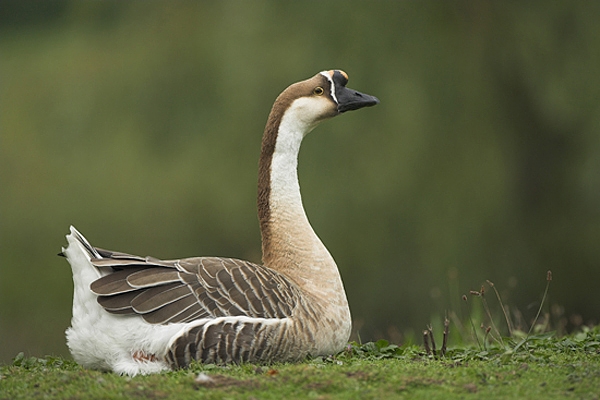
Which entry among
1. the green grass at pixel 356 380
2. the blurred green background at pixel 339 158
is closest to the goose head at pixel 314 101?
the green grass at pixel 356 380

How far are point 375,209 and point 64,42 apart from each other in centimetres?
581

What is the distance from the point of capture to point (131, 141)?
11.2 meters

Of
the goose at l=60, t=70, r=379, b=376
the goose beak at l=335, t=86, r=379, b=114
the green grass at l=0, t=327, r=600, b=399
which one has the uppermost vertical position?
the goose beak at l=335, t=86, r=379, b=114

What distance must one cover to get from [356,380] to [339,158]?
7.35 meters

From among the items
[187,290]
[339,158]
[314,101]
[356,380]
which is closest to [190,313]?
[187,290]

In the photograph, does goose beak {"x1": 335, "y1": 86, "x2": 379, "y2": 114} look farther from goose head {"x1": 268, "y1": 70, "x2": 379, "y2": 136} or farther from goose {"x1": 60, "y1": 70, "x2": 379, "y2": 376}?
goose {"x1": 60, "y1": 70, "x2": 379, "y2": 376}

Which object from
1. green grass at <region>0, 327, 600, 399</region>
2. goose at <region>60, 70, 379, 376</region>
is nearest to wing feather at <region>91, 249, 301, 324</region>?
goose at <region>60, 70, 379, 376</region>

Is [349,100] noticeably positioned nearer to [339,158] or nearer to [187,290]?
[187,290]

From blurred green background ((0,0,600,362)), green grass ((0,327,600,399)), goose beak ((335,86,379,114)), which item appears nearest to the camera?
green grass ((0,327,600,399))

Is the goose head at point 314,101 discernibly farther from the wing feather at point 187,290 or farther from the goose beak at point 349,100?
the wing feather at point 187,290

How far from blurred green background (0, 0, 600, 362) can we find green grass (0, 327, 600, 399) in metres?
6.01

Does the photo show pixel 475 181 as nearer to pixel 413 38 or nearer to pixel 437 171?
pixel 437 171

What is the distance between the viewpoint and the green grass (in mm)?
3943

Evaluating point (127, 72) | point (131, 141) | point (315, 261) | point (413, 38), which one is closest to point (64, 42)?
point (127, 72)
